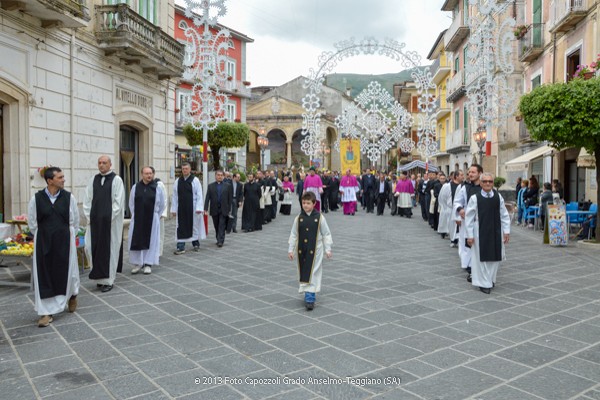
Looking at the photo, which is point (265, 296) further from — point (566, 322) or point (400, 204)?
point (400, 204)

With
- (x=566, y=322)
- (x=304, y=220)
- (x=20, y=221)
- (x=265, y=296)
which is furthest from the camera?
(x=20, y=221)

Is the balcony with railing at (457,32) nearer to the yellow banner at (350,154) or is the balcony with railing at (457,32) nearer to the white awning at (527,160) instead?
the yellow banner at (350,154)

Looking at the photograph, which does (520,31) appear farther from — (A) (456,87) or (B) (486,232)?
(B) (486,232)

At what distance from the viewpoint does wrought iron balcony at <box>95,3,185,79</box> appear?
1291 centimetres

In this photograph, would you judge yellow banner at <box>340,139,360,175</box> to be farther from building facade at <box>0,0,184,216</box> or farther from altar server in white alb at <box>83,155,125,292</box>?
altar server in white alb at <box>83,155,125,292</box>

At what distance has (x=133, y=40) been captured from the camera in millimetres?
13203

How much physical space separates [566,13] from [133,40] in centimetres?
1290

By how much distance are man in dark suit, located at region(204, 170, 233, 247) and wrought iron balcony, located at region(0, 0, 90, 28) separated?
4317 millimetres

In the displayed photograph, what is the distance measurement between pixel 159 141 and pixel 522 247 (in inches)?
434

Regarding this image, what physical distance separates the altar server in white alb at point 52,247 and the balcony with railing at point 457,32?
2780cm

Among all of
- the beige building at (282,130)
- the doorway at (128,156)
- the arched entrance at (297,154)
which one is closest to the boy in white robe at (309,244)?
the doorway at (128,156)

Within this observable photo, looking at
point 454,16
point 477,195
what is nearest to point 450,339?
point 477,195

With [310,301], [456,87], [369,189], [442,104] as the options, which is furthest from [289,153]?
[310,301]

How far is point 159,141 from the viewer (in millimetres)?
16812
